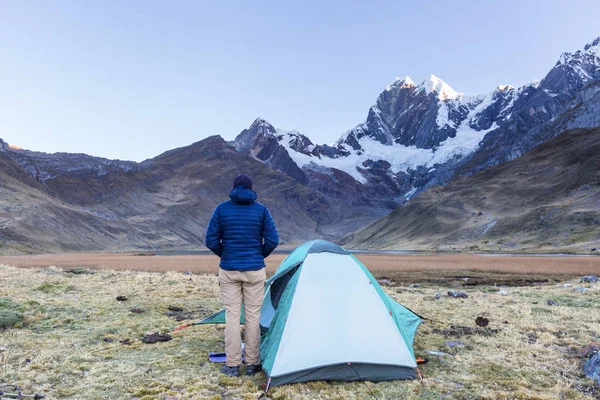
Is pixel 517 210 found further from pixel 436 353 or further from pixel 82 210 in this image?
pixel 82 210

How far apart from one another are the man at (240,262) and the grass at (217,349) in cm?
65

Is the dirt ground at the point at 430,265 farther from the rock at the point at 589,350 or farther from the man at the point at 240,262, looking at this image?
the man at the point at 240,262

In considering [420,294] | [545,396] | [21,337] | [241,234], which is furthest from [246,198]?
[420,294]

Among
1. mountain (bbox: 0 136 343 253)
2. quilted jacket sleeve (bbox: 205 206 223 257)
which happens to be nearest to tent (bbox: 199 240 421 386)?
quilted jacket sleeve (bbox: 205 206 223 257)

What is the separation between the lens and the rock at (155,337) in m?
10.1

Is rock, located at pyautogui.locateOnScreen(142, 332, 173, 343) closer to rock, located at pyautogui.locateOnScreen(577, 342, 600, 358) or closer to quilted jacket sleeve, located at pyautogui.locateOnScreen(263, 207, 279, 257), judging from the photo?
quilted jacket sleeve, located at pyautogui.locateOnScreen(263, 207, 279, 257)

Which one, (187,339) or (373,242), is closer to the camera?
(187,339)

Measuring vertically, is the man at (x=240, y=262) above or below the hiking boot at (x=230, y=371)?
above

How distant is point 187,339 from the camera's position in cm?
1037

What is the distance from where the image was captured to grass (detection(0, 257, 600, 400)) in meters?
6.86

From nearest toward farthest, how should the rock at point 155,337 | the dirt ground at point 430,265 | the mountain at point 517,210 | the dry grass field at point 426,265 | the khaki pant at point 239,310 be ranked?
the khaki pant at point 239,310, the rock at point 155,337, the dirt ground at point 430,265, the dry grass field at point 426,265, the mountain at point 517,210

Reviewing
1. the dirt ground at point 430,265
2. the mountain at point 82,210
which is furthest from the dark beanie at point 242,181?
the mountain at point 82,210

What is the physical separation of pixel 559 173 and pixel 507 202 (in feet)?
58.5

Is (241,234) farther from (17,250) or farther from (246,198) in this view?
(17,250)
